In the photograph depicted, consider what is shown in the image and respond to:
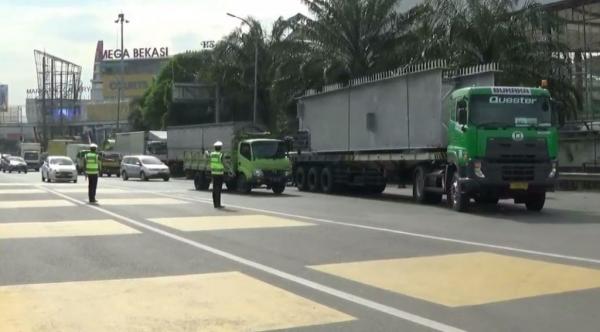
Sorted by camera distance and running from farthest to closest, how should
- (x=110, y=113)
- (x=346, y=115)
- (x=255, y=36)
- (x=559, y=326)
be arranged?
(x=110, y=113) < (x=255, y=36) < (x=346, y=115) < (x=559, y=326)

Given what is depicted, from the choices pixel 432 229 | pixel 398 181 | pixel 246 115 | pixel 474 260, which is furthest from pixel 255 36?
Result: pixel 474 260

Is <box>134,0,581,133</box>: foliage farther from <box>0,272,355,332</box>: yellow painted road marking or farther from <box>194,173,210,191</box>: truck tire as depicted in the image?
<box>0,272,355,332</box>: yellow painted road marking

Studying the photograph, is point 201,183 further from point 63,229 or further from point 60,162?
point 63,229

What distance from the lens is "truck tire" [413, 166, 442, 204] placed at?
20406mm

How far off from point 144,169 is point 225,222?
26.1 metres

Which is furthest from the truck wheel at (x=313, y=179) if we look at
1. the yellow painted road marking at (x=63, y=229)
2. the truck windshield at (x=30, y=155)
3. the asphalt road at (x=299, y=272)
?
the truck windshield at (x=30, y=155)

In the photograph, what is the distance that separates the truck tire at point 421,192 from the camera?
20.4 meters

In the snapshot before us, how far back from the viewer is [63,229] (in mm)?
13891

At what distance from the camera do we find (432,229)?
13844 millimetres

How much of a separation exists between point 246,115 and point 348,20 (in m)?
24.9

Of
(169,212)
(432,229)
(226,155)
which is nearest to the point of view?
(432,229)


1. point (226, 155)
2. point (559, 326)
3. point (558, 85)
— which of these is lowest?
point (559, 326)

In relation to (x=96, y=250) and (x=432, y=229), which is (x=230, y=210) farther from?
(x=96, y=250)

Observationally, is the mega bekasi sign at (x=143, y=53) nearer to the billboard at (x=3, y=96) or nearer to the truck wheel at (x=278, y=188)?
the billboard at (x=3, y=96)
